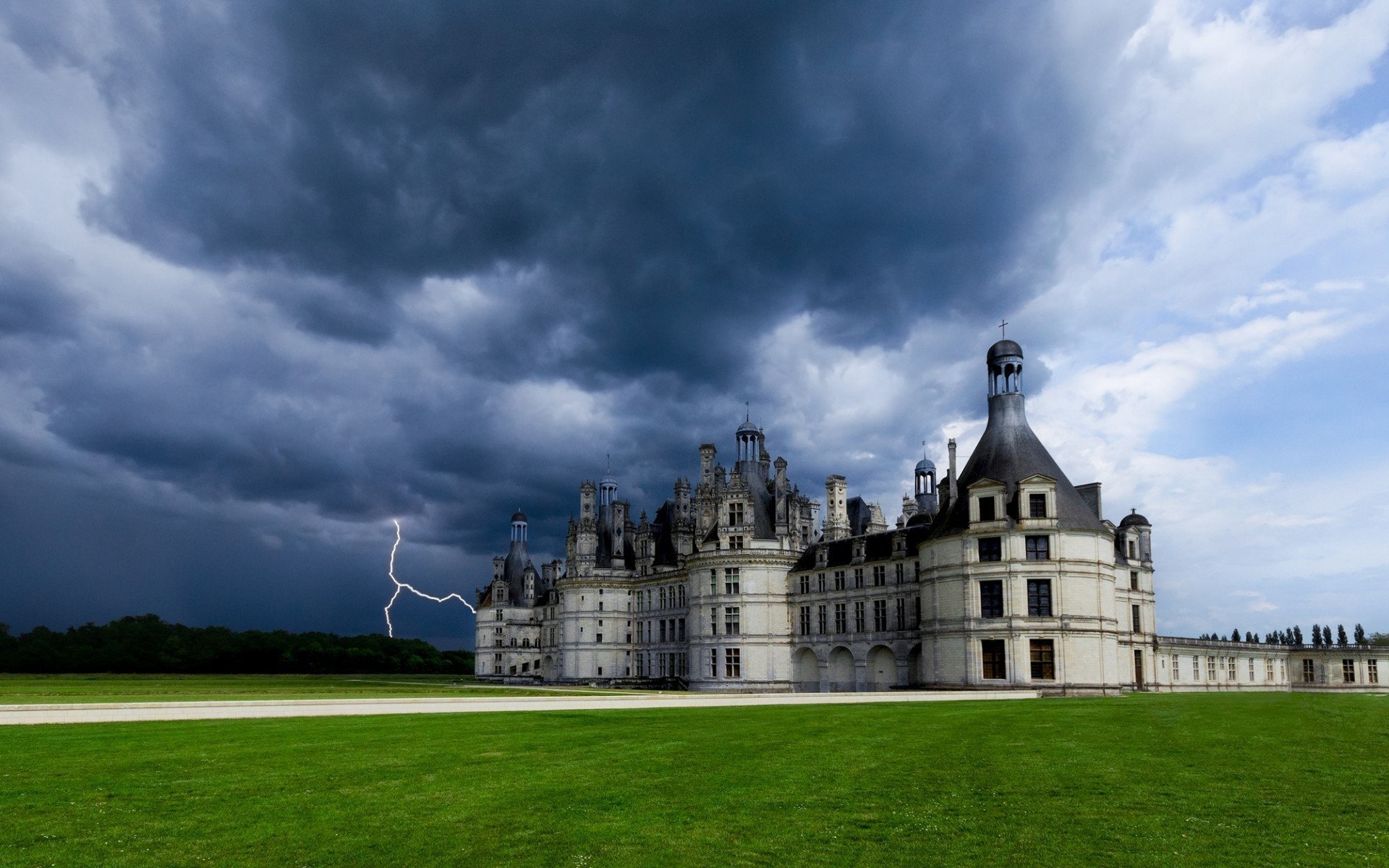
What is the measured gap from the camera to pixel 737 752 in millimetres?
18922

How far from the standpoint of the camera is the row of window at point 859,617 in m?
66.3

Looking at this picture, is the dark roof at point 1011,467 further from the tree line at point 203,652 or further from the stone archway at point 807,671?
the tree line at point 203,652

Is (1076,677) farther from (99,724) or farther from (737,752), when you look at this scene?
(99,724)

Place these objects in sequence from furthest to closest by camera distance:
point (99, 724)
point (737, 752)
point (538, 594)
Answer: point (538, 594)
point (99, 724)
point (737, 752)

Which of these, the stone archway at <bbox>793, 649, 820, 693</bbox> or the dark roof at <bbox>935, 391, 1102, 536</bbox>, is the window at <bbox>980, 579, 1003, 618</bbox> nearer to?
the dark roof at <bbox>935, 391, 1102, 536</bbox>

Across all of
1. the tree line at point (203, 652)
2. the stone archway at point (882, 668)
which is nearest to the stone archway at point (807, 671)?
the stone archway at point (882, 668)

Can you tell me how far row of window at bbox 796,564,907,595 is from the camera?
66.9 meters

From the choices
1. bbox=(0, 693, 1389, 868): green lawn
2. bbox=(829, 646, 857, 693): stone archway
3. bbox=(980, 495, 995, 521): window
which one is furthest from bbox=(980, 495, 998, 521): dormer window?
bbox=(0, 693, 1389, 868): green lawn

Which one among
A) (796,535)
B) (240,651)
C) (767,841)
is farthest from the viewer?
(240,651)

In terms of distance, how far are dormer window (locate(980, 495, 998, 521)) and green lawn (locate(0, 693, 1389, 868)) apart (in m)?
33.4

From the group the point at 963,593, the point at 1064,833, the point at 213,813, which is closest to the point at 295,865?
the point at 213,813

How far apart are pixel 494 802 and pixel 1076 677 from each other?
48.8 metres

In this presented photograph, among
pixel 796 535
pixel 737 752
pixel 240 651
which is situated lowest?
pixel 240 651

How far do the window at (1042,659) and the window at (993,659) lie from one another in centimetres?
172
